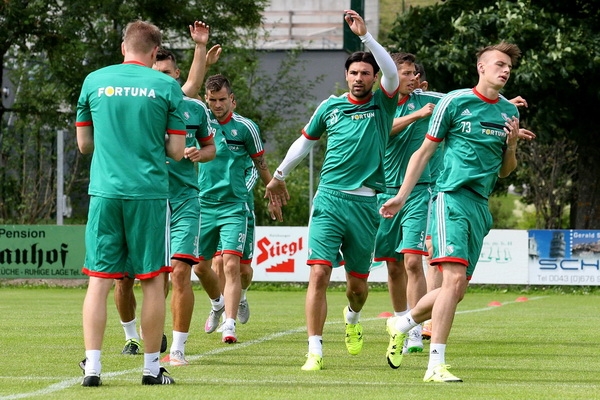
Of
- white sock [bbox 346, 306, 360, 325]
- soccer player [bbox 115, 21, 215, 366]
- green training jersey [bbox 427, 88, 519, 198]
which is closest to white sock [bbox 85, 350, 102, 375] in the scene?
soccer player [bbox 115, 21, 215, 366]

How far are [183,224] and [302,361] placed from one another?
4.78ft

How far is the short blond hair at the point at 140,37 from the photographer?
734 centimetres

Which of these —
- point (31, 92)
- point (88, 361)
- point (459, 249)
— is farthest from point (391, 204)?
point (31, 92)

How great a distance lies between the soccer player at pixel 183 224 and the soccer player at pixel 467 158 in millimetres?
1672

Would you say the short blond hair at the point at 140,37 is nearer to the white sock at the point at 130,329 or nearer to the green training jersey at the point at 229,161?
the white sock at the point at 130,329

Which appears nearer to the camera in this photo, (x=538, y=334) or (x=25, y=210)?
(x=538, y=334)

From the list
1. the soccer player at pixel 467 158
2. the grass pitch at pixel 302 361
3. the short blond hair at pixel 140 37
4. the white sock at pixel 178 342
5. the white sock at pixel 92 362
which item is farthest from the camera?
the white sock at pixel 178 342

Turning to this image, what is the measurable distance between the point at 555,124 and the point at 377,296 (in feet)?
20.4

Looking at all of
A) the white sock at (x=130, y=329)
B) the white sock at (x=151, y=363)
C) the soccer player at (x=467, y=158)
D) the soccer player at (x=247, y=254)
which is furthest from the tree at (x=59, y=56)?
the white sock at (x=151, y=363)

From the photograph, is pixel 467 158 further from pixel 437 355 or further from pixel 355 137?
pixel 437 355

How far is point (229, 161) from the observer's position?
37.1 feet

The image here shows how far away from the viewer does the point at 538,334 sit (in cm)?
1218

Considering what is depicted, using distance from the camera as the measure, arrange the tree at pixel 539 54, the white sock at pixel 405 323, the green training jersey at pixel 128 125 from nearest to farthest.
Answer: the green training jersey at pixel 128 125 < the white sock at pixel 405 323 < the tree at pixel 539 54

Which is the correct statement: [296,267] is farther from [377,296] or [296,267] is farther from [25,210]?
[25,210]
